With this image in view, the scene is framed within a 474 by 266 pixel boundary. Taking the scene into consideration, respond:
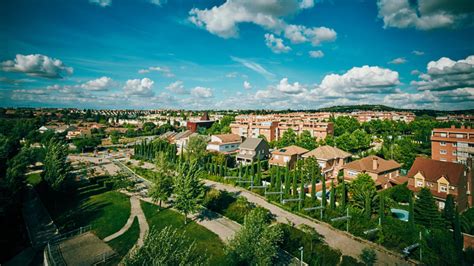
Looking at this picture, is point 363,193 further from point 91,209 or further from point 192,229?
point 91,209

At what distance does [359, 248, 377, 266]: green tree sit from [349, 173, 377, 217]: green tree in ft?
20.0

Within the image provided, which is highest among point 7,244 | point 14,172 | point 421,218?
point 14,172

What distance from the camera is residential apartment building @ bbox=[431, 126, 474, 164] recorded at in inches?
1548

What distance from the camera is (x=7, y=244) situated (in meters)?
21.9

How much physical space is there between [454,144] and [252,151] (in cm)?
3688

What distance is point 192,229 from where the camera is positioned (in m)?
23.6

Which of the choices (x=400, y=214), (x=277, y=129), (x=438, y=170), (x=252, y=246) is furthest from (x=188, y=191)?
(x=277, y=129)

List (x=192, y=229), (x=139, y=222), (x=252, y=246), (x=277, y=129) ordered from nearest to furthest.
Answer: (x=252, y=246)
(x=192, y=229)
(x=139, y=222)
(x=277, y=129)

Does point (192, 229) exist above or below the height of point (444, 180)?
below

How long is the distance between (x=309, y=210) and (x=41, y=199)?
36.4 meters

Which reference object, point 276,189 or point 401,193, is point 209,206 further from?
point 401,193

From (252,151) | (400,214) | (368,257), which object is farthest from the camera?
(252,151)

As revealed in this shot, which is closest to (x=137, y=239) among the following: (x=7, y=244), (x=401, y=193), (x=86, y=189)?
(x=7, y=244)

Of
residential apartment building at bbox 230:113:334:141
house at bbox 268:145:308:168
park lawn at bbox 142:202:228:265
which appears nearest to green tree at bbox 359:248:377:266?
park lawn at bbox 142:202:228:265
